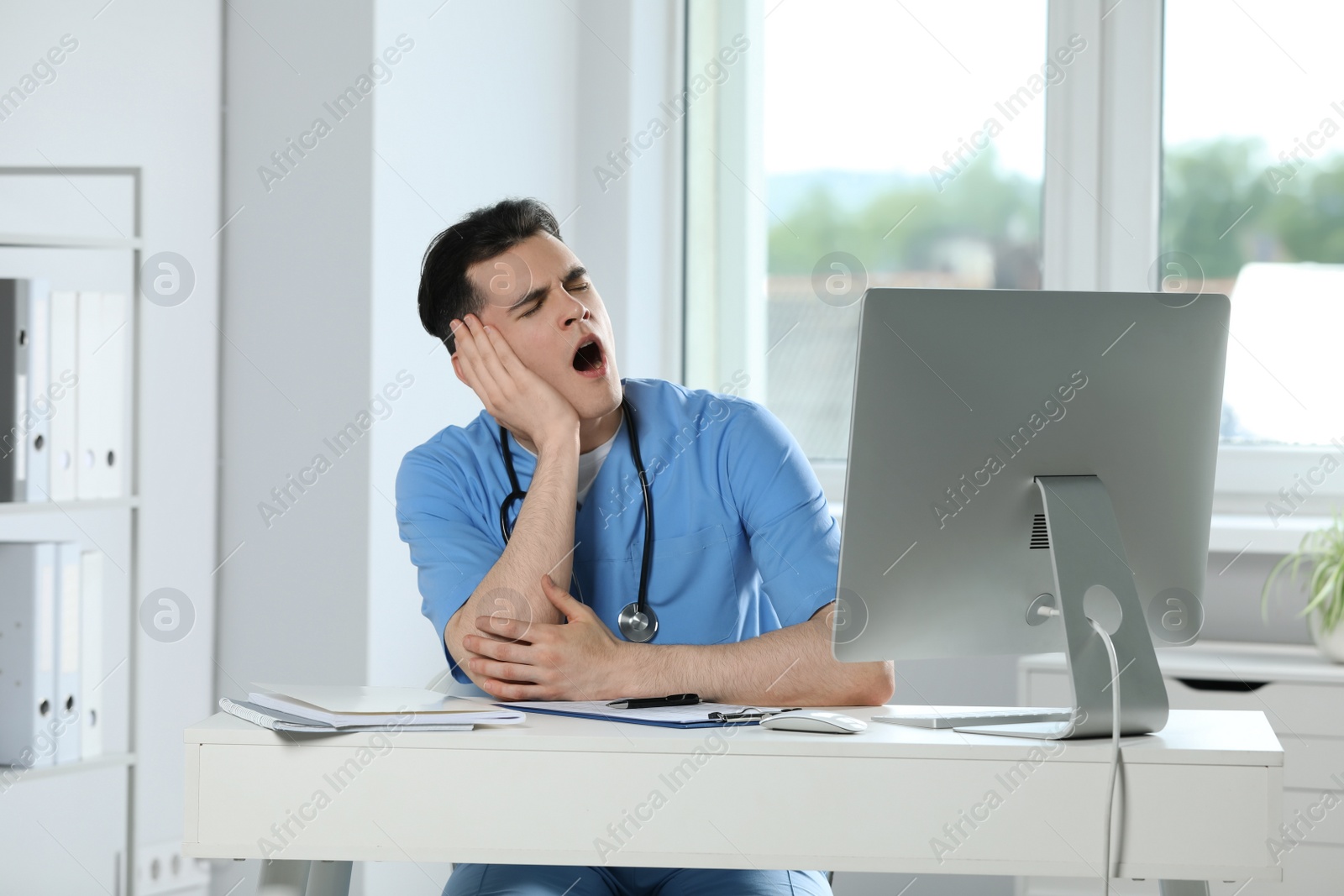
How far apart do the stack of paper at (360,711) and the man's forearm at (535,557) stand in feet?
0.77

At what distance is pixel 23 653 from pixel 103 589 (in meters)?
0.43

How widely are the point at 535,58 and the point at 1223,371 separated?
205 cm

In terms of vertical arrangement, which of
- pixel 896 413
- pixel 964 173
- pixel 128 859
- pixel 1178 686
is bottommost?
pixel 128 859

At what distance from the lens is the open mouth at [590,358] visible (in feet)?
5.40

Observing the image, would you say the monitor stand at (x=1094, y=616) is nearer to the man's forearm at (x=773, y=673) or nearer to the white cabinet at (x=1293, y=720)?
the man's forearm at (x=773, y=673)

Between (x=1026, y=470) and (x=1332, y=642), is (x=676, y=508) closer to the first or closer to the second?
(x=1026, y=470)

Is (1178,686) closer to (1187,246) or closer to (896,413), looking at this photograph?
(1187,246)

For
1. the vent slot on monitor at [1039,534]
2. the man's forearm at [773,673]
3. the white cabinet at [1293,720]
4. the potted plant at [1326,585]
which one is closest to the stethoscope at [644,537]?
the man's forearm at [773,673]

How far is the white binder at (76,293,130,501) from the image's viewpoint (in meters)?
1.80

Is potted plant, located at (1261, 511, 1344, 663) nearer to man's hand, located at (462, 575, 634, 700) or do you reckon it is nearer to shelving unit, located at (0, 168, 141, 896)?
man's hand, located at (462, 575, 634, 700)

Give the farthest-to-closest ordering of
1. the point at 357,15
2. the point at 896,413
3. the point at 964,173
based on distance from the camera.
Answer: the point at 964,173 → the point at 357,15 → the point at 896,413

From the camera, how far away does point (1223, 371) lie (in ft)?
3.80

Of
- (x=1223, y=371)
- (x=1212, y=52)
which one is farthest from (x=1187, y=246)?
(x=1223, y=371)

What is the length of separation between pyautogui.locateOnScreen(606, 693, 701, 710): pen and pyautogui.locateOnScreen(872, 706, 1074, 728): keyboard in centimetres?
19
